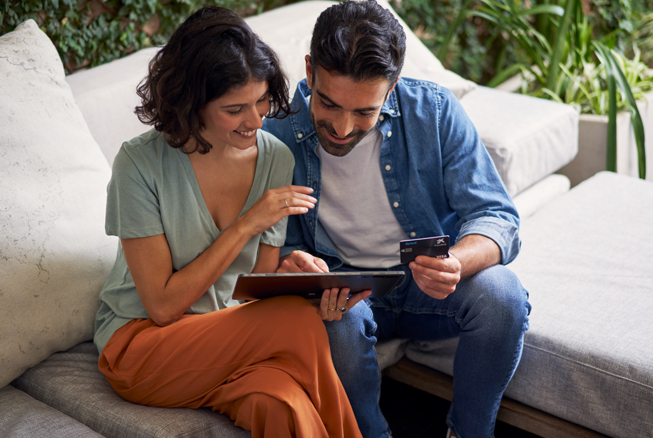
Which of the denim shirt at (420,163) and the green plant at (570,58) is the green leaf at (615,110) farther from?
the denim shirt at (420,163)

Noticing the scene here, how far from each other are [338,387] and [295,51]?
115 centimetres

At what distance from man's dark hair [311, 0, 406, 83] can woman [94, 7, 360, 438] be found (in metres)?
0.12

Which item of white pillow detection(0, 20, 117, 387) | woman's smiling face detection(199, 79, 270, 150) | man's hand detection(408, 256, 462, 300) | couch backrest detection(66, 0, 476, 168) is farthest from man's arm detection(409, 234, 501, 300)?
couch backrest detection(66, 0, 476, 168)

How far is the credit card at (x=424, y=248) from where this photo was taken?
1.13 meters

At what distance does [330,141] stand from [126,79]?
63 cm

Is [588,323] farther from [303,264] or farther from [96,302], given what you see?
[96,302]

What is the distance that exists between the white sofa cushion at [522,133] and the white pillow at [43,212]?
1.28m

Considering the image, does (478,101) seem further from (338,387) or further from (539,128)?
(338,387)

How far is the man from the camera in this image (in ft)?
4.00

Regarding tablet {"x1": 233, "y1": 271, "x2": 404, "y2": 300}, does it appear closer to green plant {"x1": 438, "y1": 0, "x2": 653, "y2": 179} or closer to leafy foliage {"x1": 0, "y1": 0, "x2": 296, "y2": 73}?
leafy foliage {"x1": 0, "y1": 0, "x2": 296, "y2": 73}

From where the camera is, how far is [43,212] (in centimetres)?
123

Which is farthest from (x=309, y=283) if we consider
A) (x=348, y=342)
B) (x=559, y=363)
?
(x=559, y=363)

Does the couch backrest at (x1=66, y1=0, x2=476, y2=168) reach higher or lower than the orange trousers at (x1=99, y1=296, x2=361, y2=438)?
higher

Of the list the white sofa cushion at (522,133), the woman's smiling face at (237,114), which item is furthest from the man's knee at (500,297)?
the white sofa cushion at (522,133)
